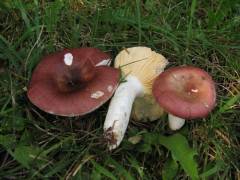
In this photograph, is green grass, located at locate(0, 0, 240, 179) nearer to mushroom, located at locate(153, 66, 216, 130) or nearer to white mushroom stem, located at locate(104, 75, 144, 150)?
white mushroom stem, located at locate(104, 75, 144, 150)

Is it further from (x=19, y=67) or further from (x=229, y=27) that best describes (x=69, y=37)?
(x=229, y=27)

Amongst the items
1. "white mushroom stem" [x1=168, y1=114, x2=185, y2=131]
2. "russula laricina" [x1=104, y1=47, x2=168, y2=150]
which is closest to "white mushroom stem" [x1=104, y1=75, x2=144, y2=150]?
"russula laricina" [x1=104, y1=47, x2=168, y2=150]

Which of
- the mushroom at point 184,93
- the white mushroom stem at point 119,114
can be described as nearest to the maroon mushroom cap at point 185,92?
the mushroom at point 184,93

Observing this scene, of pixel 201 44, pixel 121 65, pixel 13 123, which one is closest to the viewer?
pixel 13 123

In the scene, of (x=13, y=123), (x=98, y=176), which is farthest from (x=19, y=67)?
(x=98, y=176)

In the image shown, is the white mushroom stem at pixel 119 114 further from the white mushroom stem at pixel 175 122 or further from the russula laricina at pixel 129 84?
the white mushroom stem at pixel 175 122

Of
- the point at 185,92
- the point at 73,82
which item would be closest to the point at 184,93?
the point at 185,92
